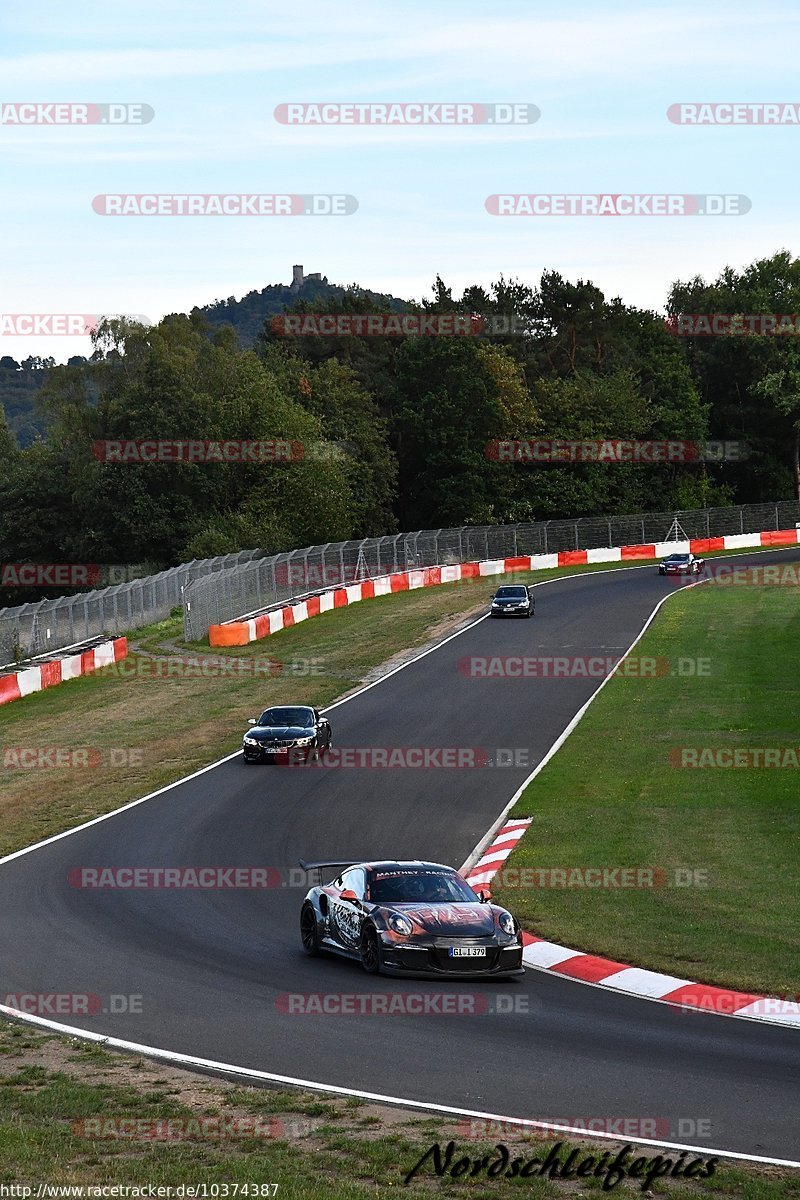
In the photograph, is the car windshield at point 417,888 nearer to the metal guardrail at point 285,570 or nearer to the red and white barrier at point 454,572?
the metal guardrail at point 285,570

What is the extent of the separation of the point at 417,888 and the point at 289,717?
52.9 feet

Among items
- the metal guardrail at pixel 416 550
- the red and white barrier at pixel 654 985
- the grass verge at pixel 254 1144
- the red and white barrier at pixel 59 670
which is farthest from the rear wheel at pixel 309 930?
the metal guardrail at pixel 416 550

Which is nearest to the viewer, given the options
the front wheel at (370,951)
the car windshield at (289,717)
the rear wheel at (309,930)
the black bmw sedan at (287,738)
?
the front wheel at (370,951)

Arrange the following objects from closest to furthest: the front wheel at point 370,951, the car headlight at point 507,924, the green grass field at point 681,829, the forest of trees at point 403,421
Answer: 1. the car headlight at point 507,924
2. the front wheel at point 370,951
3. the green grass field at point 681,829
4. the forest of trees at point 403,421

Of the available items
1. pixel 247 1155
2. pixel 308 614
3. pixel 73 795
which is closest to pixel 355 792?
pixel 73 795

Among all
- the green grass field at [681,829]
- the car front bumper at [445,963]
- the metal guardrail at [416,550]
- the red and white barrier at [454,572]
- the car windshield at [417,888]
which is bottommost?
the green grass field at [681,829]

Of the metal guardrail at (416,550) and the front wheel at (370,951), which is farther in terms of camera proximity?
the metal guardrail at (416,550)

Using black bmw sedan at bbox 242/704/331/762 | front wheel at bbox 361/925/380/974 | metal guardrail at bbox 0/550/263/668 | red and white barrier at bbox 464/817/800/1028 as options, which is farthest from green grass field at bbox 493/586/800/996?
metal guardrail at bbox 0/550/263/668

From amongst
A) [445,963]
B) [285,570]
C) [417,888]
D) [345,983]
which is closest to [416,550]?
[285,570]

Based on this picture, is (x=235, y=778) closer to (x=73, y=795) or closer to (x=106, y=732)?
(x=73, y=795)

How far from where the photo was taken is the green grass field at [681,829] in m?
16.8

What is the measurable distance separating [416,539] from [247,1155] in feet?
209

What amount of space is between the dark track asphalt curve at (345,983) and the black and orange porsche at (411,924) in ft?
0.86

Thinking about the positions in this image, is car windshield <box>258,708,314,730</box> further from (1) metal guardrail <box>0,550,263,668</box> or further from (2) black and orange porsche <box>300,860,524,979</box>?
(1) metal guardrail <box>0,550,263,668</box>
